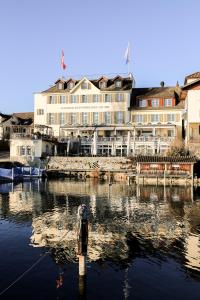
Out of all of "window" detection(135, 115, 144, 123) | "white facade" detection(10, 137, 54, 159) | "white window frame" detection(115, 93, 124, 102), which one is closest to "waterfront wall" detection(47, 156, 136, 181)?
"white facade" detection(10, 137, 54, 159)

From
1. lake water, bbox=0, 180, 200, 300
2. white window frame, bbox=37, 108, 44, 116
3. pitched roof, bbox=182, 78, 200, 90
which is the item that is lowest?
lake water, bbox=0, 180, 200, 300

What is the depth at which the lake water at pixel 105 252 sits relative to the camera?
12141 mm

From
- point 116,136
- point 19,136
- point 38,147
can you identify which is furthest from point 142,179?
point 19,136

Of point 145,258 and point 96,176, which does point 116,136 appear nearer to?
point 96,176

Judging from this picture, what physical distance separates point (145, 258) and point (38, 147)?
48840 millimetres

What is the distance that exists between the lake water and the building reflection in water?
0.15 feet

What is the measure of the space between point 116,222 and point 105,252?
7.02 m

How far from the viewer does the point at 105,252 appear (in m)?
16.1

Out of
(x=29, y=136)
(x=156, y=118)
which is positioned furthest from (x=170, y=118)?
(x=29, y=136)

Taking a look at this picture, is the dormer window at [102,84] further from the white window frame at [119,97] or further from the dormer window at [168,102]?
the dormer window at [168,102]

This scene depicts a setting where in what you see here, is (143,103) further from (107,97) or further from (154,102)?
(107,97)

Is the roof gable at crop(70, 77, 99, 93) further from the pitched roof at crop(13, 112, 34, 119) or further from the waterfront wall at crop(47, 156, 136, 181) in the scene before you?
the pitched roof at crop(13, 112, 34, 119)

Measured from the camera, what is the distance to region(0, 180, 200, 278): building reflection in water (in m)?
16.3

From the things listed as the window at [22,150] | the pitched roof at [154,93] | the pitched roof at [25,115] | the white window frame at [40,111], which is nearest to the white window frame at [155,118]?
the pitched roof at [154,93]
